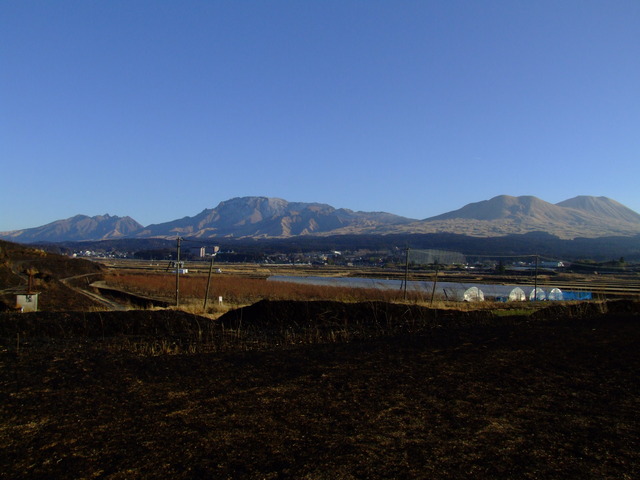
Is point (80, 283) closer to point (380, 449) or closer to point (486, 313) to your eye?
point (486, 313)

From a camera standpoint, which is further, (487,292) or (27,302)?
(487,292)

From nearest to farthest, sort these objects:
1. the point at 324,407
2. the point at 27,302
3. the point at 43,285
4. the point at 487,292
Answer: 1. the point at 324,407
2. the point at 27,302
3. the point at 43,285
4. the point at 487,292

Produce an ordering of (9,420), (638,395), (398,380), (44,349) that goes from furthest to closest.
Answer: (44,349) → (398,380) → (638,395) → (9,420)

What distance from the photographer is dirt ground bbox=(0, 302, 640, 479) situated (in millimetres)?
4410

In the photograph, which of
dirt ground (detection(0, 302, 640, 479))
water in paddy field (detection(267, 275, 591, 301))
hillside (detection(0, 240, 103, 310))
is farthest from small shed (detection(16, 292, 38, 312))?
water in paddy field (detection(267, 275, 591, 301))

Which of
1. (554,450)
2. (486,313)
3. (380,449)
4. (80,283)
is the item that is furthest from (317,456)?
(80,283)

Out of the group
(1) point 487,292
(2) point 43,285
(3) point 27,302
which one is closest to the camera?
(3) point 27,302

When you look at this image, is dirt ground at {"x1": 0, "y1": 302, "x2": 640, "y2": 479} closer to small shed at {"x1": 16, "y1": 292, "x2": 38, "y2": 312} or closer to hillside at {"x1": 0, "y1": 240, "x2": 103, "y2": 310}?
→ small shed at {"x1": 16, "y1": 292, "x2": 38, "y2": 312}

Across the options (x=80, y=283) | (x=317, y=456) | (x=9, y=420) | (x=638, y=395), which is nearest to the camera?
(x=317, y=456)

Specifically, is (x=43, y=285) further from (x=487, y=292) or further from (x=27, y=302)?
(x=487, y=292)

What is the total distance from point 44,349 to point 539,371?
8.96 metres

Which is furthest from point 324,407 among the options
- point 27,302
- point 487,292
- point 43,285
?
point 487,292

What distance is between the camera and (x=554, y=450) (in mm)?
4730

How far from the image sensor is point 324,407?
6.02 metres
